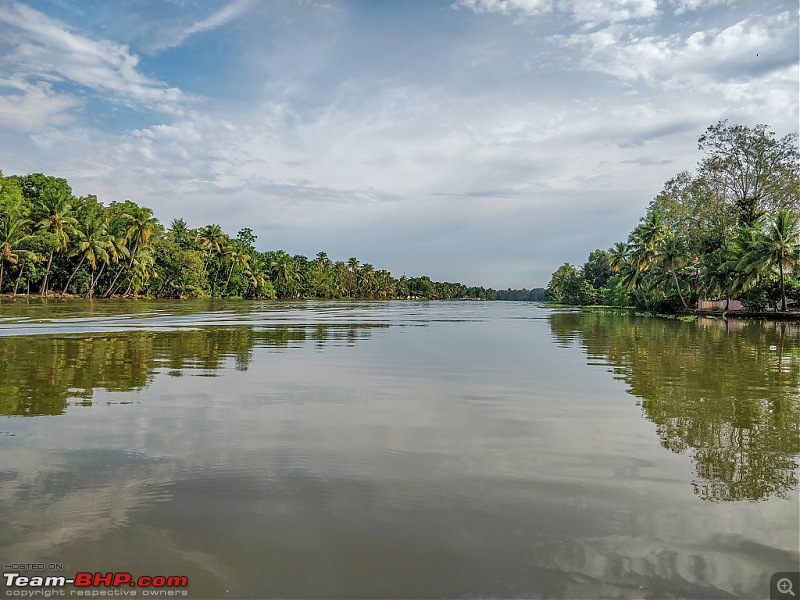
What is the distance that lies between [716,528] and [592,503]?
0.81 m

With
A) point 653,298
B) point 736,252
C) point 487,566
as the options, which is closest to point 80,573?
point 487,566

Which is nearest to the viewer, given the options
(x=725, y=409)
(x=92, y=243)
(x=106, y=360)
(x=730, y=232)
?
(x=725, y=409)

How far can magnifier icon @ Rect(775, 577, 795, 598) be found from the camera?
308 cm

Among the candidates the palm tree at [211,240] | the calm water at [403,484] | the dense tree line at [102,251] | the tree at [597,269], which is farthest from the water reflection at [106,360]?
the tree at [597,269]

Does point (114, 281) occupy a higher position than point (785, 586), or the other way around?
point (114, 281)

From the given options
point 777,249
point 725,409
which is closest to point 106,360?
point 725,409

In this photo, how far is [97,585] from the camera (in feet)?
9.91

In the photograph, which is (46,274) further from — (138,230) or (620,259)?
(620,259)

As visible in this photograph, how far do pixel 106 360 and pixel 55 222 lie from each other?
57.1 meters

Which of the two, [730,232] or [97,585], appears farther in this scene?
[730,232]

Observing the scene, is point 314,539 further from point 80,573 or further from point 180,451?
point 180,451

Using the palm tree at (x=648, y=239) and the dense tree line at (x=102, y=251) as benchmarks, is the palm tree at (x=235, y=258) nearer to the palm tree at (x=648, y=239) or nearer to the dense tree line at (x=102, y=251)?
the dense tree line at (x=102, y=251)

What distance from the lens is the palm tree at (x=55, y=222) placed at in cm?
5853

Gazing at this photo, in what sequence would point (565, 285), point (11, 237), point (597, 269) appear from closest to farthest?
point (11, 237) < point (597, 269) < point (565, 285)
